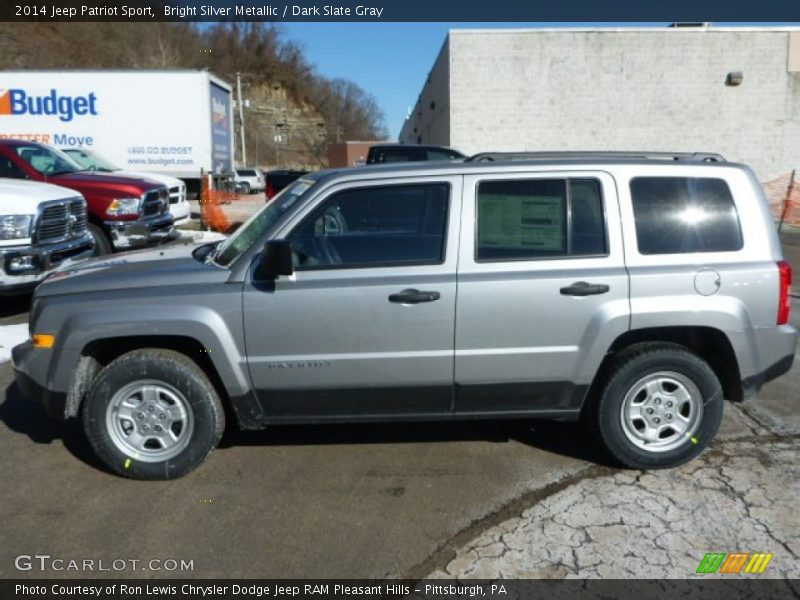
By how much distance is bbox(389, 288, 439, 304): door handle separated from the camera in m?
3.80

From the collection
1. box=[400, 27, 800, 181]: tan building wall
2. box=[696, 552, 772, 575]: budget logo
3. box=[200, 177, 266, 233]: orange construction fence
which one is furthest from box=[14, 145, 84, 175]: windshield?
box=[400, 27, 800, 181]: tan building wall

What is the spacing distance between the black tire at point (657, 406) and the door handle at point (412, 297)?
116cm

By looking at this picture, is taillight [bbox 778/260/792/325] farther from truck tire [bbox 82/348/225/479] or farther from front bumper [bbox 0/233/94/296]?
front bumper [bbox 0/233/94/296]

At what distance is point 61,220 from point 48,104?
12.7 metres

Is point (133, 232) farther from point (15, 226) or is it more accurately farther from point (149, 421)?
point (149, 421)

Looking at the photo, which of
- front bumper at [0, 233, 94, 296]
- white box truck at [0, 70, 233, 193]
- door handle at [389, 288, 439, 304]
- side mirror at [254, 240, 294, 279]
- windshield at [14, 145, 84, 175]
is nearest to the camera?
side mirror at [254, 240, 294, 279]

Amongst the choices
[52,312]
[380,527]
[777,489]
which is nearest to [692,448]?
[777,489]

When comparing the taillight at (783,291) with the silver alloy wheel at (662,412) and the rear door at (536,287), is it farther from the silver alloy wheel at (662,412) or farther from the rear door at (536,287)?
the rear door at (536,287)

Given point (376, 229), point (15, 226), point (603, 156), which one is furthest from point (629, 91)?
point (376, 229)

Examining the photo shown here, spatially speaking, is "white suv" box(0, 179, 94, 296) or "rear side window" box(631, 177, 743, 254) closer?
"rear side window" box(631, 177, 743, 254)

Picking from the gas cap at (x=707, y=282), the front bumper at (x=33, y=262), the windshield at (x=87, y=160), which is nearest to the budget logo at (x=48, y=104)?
the windshield at (x=87, y=160)

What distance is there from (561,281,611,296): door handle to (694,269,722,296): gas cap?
0.54 meters

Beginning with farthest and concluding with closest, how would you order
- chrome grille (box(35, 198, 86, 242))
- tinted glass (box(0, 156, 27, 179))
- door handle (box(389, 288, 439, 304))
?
tinted glass (box(0, 156, 27, 179)) → chrome grille (box(35, 198, 86, 242)) → door handle (box(389, 288, 439, 304))

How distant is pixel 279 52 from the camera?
7056 centimetres
